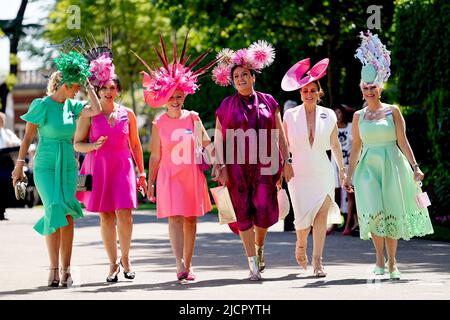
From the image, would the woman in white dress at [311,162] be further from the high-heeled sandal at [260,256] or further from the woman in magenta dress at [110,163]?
the woman in magenta dress at [110,163]

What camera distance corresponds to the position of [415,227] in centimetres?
1248

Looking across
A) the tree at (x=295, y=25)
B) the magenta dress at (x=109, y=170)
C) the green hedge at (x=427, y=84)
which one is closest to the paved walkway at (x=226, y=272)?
the magenta dress at (x=109, y=170)

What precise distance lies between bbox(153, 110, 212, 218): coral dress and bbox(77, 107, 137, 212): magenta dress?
31 centimetres

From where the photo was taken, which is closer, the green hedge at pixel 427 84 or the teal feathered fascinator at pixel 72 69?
the teal feathered fascinator at pixel 72 69

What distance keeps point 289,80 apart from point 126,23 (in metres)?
41.0

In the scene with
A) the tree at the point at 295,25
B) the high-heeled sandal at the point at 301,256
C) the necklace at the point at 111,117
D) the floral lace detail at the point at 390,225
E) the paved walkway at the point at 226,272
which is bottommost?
the paved walkway at the point at 226,272

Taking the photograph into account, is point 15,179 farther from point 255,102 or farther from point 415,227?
point 415,227

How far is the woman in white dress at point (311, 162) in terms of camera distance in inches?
503

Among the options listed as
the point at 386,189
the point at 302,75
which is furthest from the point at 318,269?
the point at 302,75

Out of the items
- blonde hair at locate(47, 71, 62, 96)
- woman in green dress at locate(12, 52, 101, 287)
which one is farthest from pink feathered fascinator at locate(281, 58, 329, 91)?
blonde hair at locate(47, 71, 62, 96)

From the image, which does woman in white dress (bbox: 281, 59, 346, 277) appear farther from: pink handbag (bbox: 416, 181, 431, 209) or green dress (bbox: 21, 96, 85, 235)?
green dress (bbox: 21, 96, 85, 235)

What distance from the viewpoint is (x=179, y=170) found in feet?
40.4

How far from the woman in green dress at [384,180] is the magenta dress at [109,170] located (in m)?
2.24
